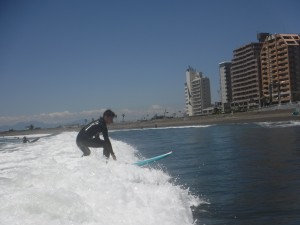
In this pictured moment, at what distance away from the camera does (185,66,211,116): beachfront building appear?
573 ft

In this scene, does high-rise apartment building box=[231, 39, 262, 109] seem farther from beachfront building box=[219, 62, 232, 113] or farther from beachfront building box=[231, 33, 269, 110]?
beachfront building box=[219, 62, 232, 113]

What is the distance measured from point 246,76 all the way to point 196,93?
45554 millimetres

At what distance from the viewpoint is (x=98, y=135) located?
9.39 m

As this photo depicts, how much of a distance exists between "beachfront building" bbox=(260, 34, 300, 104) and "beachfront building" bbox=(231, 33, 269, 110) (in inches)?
228

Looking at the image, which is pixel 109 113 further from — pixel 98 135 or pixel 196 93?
pixel 196 93

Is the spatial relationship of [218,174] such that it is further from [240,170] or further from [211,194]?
[211,194]

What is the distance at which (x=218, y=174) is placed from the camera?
1045 centimetres

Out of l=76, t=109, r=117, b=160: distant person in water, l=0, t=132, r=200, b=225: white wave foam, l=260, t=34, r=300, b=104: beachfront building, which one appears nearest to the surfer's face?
l=76, t=109, r=117, b=160: distant person in water

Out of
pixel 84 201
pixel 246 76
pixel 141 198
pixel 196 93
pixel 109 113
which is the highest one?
pixel 246 76

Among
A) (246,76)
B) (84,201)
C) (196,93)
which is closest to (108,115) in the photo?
(84,201)

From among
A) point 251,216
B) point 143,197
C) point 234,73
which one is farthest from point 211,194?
point 234,73

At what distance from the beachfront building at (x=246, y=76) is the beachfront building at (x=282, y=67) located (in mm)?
5786

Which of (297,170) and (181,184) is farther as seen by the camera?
(297,170)

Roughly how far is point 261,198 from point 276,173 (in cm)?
289
